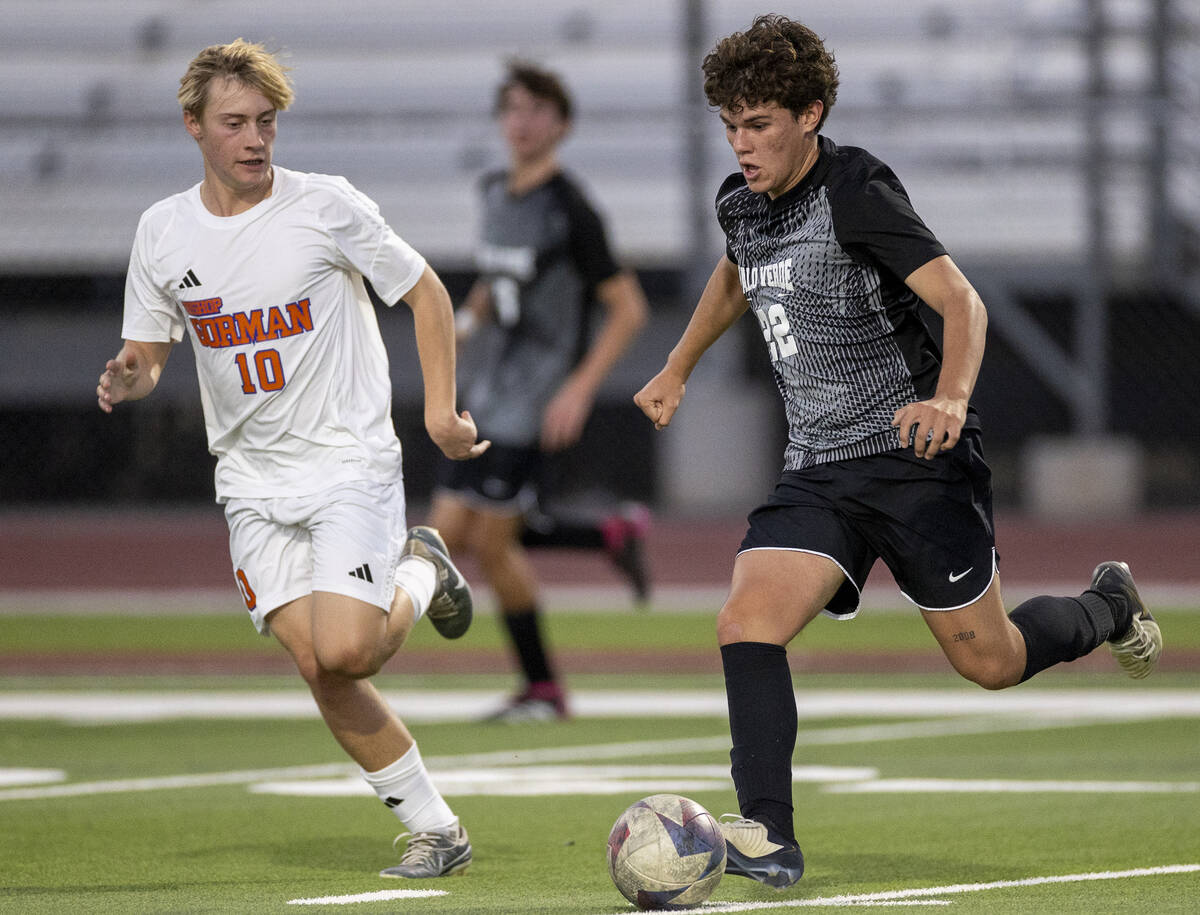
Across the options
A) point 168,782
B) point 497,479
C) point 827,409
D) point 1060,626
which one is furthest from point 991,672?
point 497,479

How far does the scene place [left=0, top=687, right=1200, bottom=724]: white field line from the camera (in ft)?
33.3

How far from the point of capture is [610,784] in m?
7.64

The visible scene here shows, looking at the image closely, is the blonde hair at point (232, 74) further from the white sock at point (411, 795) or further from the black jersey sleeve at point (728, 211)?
the white sock at point (411, 795)

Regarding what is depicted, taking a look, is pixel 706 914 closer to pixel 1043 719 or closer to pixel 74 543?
pixel 1043 719

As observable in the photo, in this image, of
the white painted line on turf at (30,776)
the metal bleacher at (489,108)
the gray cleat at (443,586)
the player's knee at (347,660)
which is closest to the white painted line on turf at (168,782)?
the white painted line on turf at (30,776)

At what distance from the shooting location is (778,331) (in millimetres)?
5633

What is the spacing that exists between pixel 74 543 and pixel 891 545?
1950 cm

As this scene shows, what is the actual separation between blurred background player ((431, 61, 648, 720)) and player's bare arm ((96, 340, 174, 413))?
371cm

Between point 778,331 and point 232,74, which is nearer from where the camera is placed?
point 778,331

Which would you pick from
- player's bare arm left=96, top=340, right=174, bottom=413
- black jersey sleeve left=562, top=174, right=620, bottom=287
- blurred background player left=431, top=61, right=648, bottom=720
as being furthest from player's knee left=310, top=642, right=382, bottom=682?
black jersey sleeve left=562, top=174, right=620, bottom=287

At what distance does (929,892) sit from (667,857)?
0.72 metres

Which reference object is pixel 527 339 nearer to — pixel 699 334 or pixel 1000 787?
pixel 1000 787

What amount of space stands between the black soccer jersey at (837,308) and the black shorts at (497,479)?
4191 millimetres

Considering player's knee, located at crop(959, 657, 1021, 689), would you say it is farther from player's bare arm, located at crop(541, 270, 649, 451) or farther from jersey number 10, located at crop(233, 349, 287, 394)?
player's bare arm, located at crop(541, 270, 649, 451)
